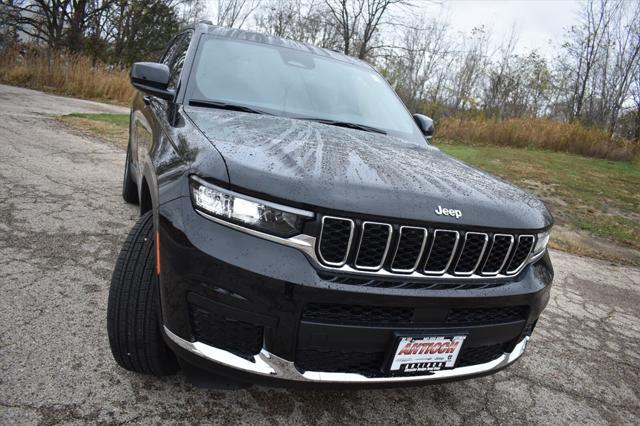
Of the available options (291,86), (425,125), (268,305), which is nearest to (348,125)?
(291,86)

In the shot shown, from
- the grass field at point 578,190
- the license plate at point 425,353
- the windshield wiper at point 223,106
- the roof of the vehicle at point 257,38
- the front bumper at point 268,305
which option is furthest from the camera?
the grass field at point 578,190

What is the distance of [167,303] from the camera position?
1.51 metres

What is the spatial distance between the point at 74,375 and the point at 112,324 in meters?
0.34

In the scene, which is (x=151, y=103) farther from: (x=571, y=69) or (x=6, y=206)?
(x=571, y=69)

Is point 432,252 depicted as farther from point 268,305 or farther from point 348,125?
point 348,125

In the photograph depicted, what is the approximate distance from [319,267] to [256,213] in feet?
0.86

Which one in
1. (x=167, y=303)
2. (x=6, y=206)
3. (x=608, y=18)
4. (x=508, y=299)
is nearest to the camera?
(x=167, y=303)

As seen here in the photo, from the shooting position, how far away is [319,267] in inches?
56.4

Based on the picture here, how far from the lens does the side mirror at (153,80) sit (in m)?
2.33

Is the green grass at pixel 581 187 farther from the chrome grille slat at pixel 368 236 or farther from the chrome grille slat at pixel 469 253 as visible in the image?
the chrome grille slat at pixel 368 236

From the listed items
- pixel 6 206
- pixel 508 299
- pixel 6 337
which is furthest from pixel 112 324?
pixel 6 206

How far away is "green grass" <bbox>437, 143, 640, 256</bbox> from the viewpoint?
6.67 metres

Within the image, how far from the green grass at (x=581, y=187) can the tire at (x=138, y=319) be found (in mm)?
6332

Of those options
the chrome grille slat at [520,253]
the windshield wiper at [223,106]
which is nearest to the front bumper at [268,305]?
the chrome grille slat at [520,253]
